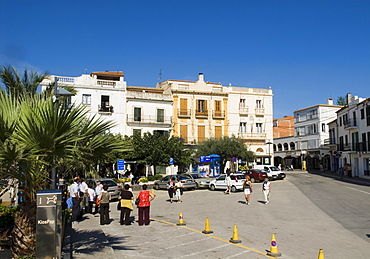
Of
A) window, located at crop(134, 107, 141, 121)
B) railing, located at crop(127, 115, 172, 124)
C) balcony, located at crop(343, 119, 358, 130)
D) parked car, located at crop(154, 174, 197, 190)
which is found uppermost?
window, located at crop(134, 107, 141, 121)

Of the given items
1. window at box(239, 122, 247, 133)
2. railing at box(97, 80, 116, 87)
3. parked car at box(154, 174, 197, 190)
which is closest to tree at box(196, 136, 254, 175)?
window at box(239, 122, 247, 133)

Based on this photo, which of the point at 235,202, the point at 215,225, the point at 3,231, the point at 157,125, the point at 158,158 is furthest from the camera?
the point at 157,125

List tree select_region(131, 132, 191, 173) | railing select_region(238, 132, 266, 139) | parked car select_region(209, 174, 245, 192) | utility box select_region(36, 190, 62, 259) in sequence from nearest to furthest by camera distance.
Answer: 1. utility box select_region(36, 190, 62, 259)
2. parked car select_region(209, 174, 245, 192)
3. tree select_region(131, 132, 191, 173)
4. railing select_region(238, 132, 266, 139)

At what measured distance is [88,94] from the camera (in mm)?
45000

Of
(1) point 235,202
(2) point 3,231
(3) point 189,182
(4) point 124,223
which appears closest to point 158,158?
(3) point 189,182

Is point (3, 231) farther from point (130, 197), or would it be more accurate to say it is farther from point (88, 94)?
point (88, 94)

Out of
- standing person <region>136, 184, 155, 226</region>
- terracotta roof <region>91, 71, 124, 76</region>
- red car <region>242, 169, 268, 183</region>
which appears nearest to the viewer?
standing person <region>136, 184, 155, 226</region>

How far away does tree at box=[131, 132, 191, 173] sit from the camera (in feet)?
126

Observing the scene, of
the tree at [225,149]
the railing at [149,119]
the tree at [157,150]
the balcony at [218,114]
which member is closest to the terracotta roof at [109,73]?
the railing at [149,119]

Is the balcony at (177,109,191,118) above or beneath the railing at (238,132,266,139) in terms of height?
above

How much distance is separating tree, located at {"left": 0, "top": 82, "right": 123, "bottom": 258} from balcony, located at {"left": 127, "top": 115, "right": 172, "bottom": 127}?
38290 millimetres

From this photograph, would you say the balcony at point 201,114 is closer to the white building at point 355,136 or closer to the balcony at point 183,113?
the balcony at point 183,113

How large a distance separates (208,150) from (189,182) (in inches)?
532

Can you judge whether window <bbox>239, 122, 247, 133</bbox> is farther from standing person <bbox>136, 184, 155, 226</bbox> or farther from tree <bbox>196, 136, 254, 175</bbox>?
standing person <bbox>136, 184, 155, 226</bbox>
